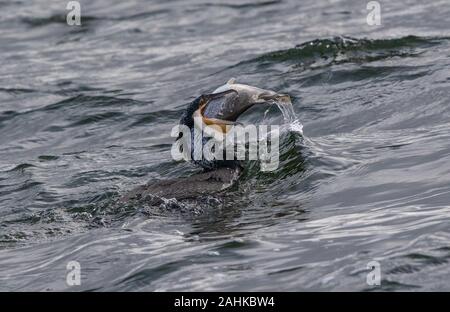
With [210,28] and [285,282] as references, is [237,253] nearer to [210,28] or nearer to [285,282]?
[285,282]

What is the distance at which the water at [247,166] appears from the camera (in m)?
7.04

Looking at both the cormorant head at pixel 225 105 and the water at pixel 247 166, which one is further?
the cormorant head at pixel 225 105

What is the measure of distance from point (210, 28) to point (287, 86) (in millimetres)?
4008

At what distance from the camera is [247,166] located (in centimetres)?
913

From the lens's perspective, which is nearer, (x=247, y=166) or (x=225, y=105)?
(x=225, y=105)

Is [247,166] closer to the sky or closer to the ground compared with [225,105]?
closer to the ground

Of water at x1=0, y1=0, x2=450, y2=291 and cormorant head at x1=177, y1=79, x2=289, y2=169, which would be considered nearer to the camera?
water at x1=0, y1=0, x2=450, y2=291

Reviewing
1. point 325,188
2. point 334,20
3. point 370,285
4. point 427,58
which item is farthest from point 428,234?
point 334,20

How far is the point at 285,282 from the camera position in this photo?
6.55 m

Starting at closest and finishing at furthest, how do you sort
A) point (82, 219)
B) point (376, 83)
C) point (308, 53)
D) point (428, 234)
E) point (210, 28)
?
point (428, 234)
point (82, 219)
point (376, 83)
point (308, 53)
point (210, 28)

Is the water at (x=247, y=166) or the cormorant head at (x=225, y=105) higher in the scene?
the cormorant head at (x=225, y=105)

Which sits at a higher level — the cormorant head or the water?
the cormorant head

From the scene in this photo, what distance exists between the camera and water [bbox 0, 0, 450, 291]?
7043 mm
